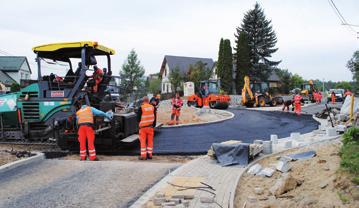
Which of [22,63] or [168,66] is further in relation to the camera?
[168,66]

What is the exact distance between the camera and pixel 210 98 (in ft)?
93.4

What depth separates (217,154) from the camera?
8023 millimetres

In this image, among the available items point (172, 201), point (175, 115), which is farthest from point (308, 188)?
point (175, 115)

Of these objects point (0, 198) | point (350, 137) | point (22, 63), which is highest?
point (22, 63)

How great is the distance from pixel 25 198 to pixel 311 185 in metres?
4.44

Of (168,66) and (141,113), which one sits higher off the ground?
(168,66)

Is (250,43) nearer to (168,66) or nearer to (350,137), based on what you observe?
(168,66)

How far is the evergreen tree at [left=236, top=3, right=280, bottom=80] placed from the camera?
50.2 meters

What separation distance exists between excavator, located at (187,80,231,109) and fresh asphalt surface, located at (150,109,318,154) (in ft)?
35.1

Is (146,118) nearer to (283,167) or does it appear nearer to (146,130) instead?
(146,130)

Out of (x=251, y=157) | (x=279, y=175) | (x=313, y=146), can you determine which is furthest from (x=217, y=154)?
(x=313, y=146)

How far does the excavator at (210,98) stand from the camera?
27.3 m

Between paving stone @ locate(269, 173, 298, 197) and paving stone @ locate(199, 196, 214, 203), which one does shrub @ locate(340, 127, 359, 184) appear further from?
paving stone @ locate(199, 196, 214, 203)

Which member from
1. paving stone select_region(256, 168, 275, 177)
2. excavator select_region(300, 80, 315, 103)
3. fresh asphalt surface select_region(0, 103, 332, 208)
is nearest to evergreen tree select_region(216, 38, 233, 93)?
excavator select_region(300, 80, 315, 103)
